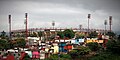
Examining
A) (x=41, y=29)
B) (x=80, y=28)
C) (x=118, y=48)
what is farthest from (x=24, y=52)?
(x=80, y=28)

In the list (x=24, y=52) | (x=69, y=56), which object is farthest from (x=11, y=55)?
(x=69, y=56)

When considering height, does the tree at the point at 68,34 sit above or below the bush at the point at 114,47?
above

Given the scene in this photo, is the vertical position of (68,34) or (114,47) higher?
(68,34)

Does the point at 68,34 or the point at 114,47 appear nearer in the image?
the point at 114,47

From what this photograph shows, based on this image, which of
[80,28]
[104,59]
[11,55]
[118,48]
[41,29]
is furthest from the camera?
[80,28]

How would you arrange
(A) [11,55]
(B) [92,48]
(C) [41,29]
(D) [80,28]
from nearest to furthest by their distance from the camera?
(A) [11,55], (B) [92,48], (C) [41,29], (D) [80,28]

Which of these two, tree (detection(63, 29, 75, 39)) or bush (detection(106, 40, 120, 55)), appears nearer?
bush (detection(106, 40, 120, 55))

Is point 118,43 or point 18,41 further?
point 18,41

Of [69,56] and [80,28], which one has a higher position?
[80,28]

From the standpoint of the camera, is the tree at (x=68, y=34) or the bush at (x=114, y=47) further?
the tree at (x=68, y=34)

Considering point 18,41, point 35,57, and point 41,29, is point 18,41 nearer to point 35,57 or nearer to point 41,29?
point 35,57

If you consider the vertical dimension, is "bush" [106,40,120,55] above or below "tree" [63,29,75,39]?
below
